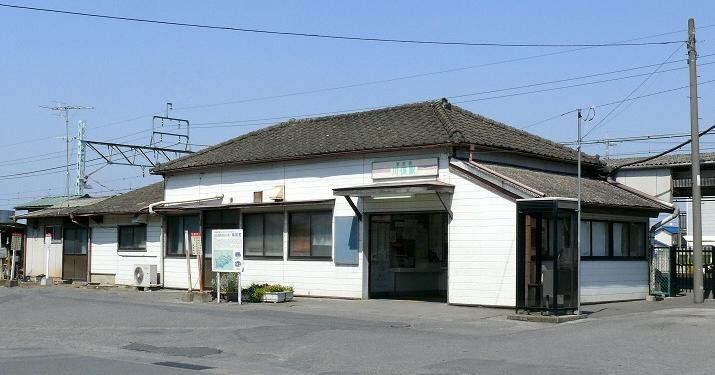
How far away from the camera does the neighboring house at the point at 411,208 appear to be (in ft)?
67.9

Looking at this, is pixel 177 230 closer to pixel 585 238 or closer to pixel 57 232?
pixel 57 232

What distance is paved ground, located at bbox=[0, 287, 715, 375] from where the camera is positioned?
12.0m

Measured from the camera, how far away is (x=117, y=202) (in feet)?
111

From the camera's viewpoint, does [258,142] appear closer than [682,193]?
Yes

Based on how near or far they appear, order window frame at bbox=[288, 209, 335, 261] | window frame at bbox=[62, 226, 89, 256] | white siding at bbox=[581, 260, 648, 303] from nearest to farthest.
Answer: white siding at bbox=[581, 260, 648, 303] < window frame at bbox=[288, 209, 335, 261] < window frame at bbox=[62, 226, 89, 256]

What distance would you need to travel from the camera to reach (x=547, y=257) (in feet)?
60.3

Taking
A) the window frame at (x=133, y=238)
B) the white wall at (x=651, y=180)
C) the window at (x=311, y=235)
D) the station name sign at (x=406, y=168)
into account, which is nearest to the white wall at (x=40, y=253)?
the window frame at (x=133, y=238)

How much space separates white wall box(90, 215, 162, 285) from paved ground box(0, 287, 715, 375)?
782 cm

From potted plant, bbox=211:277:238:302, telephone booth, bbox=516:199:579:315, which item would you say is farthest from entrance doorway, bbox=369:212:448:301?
telephone booth, bbox=516:199:579:315

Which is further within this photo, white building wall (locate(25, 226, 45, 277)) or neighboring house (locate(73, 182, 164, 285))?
white building wall (locate(25, 226, 45, 277))

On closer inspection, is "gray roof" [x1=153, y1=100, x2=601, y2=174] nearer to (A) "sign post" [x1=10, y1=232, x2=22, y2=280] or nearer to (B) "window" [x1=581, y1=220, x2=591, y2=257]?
(B) "window" [x1=581, y1=220, x2=591, y2=257]

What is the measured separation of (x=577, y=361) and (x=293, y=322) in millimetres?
7373

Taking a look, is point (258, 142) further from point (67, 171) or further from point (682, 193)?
point (67, 171)

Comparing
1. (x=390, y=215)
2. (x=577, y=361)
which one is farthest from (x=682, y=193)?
(x=577, y=361)
